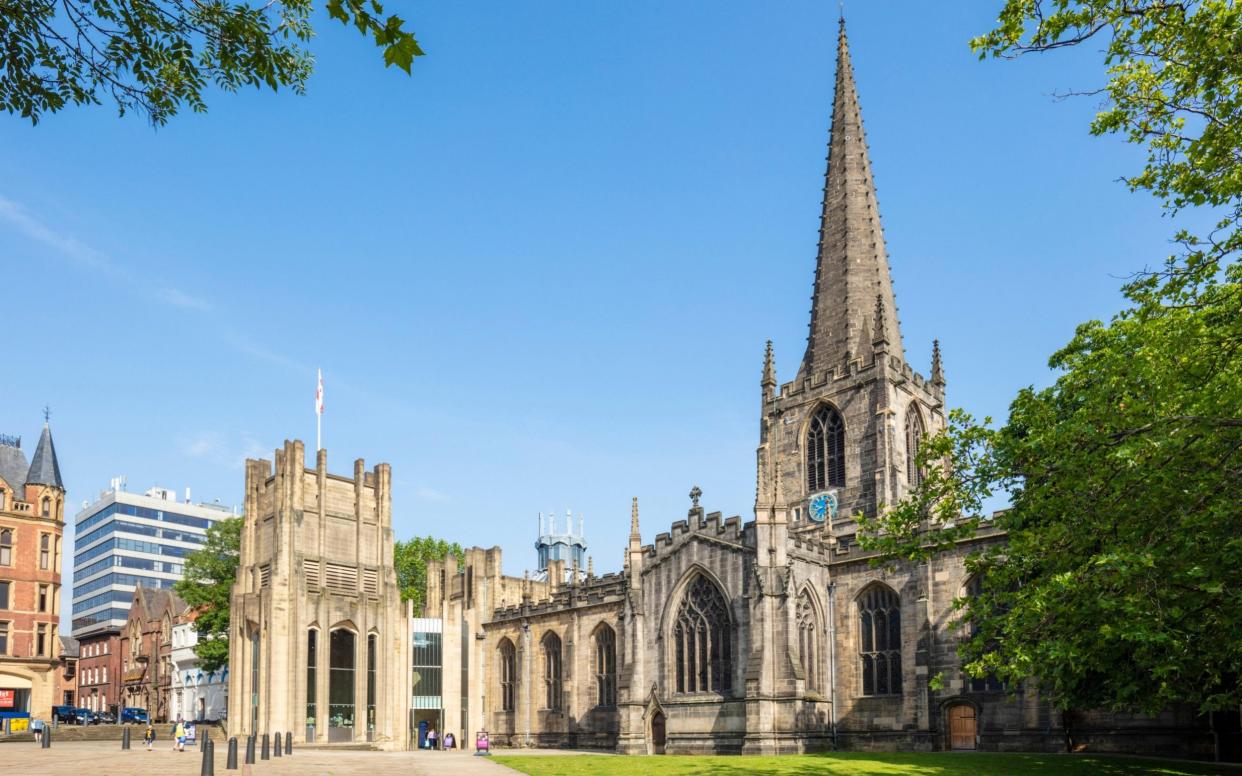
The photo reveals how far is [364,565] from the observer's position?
57875mm

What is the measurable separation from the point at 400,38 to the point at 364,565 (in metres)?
53.2

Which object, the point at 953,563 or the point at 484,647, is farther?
the point at 484,647

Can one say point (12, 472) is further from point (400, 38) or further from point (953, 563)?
point (400, 38)

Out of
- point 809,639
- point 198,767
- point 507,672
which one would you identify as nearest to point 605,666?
point 507,672

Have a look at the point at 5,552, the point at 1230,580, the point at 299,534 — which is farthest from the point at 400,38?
the point at 5,552

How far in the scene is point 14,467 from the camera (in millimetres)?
68938

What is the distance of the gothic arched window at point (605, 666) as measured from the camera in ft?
182

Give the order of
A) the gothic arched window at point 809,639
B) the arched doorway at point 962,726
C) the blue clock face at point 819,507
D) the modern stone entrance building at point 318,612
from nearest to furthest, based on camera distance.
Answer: the arched doorway at point 962,726 < the gothic arched window at point 809,639 < the modern stone entrance building at point 318,612 < the blue clock face at point 819,507

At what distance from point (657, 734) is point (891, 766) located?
17725mm

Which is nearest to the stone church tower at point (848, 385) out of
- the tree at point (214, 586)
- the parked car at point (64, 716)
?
the tree at point (214, 586)

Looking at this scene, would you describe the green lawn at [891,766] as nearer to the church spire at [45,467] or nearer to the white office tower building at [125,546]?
the church spire at [45,467]

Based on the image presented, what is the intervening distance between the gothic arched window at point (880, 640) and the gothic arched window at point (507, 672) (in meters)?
23.2

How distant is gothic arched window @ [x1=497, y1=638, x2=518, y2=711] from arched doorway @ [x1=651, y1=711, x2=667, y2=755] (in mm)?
15772

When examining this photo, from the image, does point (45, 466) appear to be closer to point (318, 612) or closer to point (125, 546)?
point (318, 612)
